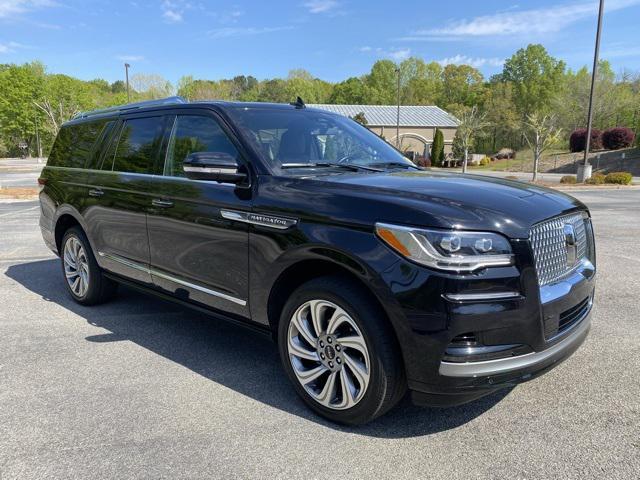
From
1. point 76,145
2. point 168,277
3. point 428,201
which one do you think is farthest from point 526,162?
point 428,201

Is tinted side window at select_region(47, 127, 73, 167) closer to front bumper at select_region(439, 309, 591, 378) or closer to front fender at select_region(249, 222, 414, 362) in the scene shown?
front fender at select_region(249, 222, 414, 362)

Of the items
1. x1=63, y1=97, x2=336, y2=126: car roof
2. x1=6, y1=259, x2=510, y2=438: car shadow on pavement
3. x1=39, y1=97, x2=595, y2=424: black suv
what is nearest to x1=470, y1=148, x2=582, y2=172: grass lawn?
x1=63, y1=97, x2=336, y2=126: car roof

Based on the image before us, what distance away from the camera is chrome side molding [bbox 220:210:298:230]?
118 inches

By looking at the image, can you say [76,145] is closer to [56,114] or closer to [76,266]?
[76,266]

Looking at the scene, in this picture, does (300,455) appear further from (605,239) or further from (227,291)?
(605,239)

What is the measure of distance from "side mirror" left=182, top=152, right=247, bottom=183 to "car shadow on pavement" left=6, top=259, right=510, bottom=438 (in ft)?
4.03

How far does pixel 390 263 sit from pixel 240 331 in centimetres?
244

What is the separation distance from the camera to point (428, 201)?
258cm

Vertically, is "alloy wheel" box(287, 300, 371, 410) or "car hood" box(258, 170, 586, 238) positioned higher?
"car hood" box(258, 170, 586, 238)

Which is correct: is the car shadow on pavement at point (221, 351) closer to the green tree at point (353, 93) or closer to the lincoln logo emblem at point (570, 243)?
the lincoln logo emblem at point (570, 243)

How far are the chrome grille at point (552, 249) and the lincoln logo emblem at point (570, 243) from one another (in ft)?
0.05

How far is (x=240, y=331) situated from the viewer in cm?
455

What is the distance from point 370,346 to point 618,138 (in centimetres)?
5034

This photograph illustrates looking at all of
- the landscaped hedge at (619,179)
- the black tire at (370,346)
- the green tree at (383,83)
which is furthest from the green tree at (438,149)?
the black tire at (370,346)
